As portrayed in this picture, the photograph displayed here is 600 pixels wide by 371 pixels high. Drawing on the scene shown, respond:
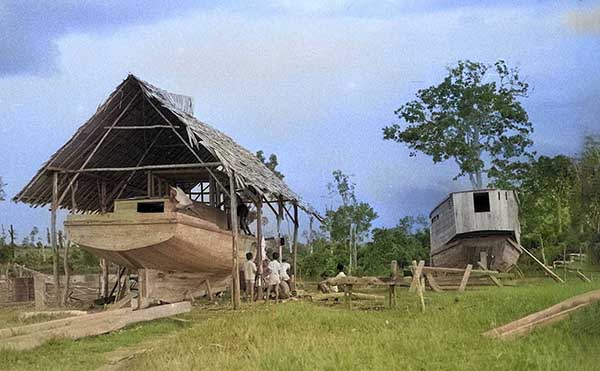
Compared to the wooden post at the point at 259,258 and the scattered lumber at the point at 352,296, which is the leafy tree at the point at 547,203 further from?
the scattered lumber at the point at 352,296

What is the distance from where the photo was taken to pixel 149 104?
55.4 feet

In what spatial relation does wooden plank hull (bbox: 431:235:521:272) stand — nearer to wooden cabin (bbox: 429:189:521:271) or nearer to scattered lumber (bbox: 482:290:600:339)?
wooden cabin (bbox: 429:189:521:271)

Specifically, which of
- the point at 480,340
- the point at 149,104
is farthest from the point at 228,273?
the point at 480,340

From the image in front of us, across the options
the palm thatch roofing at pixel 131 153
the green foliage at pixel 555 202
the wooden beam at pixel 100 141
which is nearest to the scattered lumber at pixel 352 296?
the palm thatch roofing at pixel 131 153

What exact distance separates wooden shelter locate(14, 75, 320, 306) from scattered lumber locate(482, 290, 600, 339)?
734 cm

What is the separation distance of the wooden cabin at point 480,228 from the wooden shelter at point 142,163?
627cm

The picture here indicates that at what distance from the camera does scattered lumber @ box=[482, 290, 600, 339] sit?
8281 mm

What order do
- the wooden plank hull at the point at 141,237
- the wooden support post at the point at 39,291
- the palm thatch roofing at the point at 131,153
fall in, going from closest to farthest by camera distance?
the wooden plank hull at the point at 141,237
the palm thatch roofing at the point at 131,153
the wooden support post at the point at 39,291

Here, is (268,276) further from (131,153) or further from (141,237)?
(131,153)

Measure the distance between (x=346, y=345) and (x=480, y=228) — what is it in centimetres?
1650

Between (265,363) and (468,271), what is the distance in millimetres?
12810

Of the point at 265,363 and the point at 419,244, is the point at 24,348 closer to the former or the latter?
the point at 265,363

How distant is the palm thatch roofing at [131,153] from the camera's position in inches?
618

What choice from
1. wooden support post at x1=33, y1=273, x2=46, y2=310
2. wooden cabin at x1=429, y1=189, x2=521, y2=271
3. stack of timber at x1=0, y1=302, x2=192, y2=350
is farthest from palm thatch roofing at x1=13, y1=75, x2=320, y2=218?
wooden cabin at x1=429, y1=189, x2=521, y2=271
